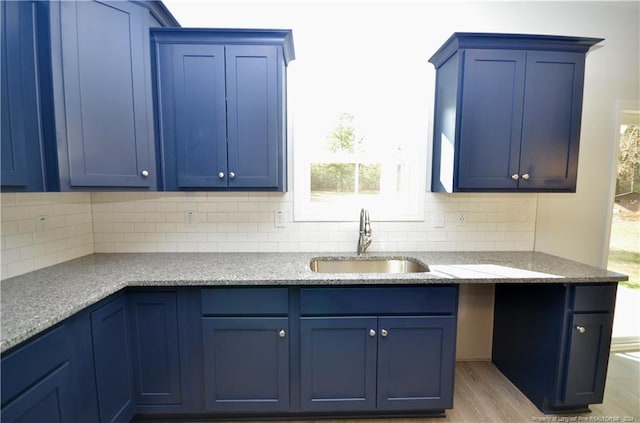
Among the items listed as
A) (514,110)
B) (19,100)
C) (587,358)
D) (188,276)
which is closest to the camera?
(19,100)

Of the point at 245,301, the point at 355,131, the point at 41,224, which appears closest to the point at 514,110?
the point at 355,131

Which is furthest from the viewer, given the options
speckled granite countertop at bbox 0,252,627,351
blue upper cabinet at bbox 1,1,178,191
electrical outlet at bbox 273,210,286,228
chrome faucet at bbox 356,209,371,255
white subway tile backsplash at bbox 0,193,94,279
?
electrical outlet at bbox 273,210,286,228

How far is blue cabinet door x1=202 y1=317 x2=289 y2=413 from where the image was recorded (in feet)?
5.32

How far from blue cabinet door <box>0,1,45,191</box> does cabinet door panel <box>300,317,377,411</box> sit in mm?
1539

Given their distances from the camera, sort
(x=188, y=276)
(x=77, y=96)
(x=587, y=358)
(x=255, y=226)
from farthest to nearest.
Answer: (x=255, y=226) < (x=587, y=358) < (x=188, y=276) < (x=77, y=96)

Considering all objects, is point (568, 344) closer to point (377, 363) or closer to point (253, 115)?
point (377, 363)

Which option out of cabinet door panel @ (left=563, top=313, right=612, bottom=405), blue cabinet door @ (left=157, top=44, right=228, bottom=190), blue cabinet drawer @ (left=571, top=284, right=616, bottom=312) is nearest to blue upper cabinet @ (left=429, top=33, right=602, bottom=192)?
blue cabinet drawer @ (left=571, top=284, right=616, bottom=312)

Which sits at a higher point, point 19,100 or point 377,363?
point 19,100

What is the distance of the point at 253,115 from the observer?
1.79 meters

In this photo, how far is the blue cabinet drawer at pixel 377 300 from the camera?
1.61 meters

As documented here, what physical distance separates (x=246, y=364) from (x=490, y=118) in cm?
216

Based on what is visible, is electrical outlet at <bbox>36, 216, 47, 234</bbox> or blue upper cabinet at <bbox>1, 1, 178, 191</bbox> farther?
electrical outlet at <bbox>36, 216, 47, 234</bbox>

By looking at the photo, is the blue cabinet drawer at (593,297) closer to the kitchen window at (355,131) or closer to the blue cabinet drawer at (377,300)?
the blue cabinet drawer at (377,300)

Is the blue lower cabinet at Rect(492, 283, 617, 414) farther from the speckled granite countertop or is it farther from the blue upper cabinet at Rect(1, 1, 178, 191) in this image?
the blue upper cabinet at Rect(1, 1, 178, 191)
